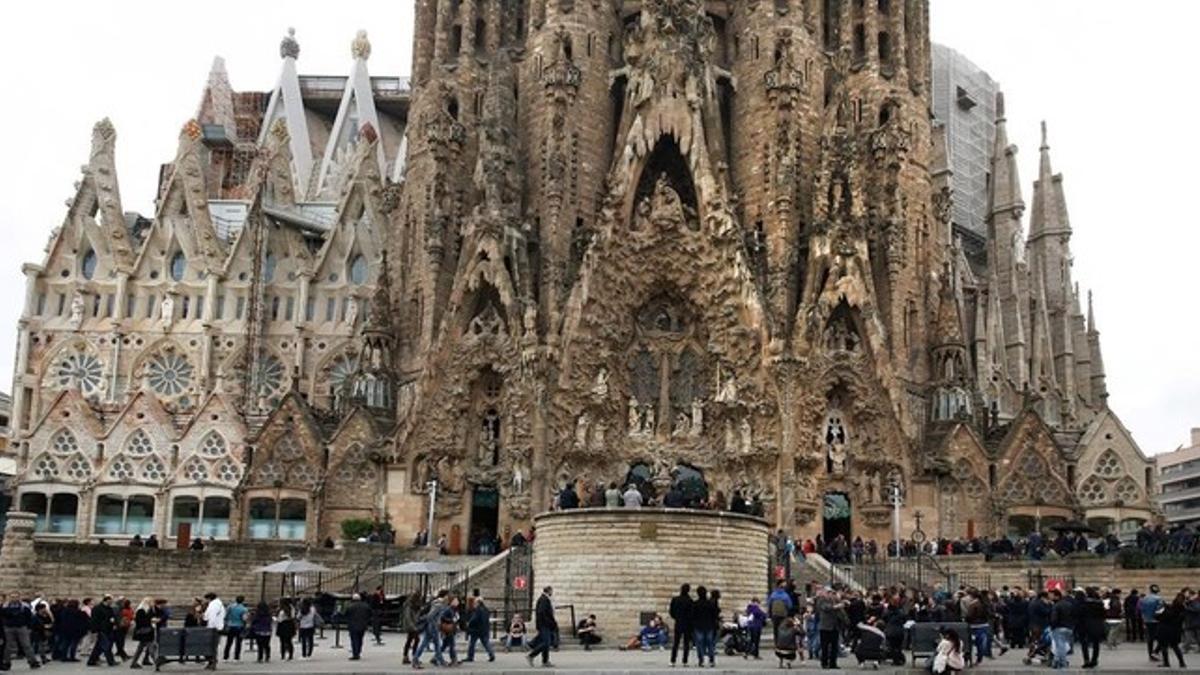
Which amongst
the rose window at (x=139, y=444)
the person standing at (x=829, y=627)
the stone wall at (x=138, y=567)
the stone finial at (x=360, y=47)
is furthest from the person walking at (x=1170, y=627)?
the stone finial at (x=360, y=47)

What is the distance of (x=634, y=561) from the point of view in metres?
30.5

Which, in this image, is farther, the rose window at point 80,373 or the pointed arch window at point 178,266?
the pointed arch window at point 178,266

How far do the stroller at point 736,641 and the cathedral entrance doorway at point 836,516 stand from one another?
85.7 feet

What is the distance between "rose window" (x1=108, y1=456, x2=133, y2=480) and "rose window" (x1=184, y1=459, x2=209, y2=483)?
2.72 meters

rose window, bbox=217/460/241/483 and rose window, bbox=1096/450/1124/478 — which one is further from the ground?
rose window, bbox=1096/450/1124/478

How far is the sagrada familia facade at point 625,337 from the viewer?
5253 centimetres

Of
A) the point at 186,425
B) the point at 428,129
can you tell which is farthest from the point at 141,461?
the point at 428,129

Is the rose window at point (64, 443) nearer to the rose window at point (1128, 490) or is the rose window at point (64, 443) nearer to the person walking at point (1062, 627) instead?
the rose window at point (1128, 490)

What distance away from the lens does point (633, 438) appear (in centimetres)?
5397

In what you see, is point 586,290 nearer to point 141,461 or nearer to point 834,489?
point 834,489

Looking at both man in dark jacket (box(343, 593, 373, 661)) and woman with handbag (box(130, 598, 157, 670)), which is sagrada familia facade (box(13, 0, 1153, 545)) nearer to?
man in dark jacket (box(343, 593, 373, 661))

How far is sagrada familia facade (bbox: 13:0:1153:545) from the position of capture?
52531 mm

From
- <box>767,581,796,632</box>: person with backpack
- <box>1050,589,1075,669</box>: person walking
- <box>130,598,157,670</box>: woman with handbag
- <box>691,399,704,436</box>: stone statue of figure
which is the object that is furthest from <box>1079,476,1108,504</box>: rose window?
<box>130,598,157,670</box>: woman with handbag

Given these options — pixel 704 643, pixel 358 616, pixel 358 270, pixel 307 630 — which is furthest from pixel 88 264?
pixel 704 643
